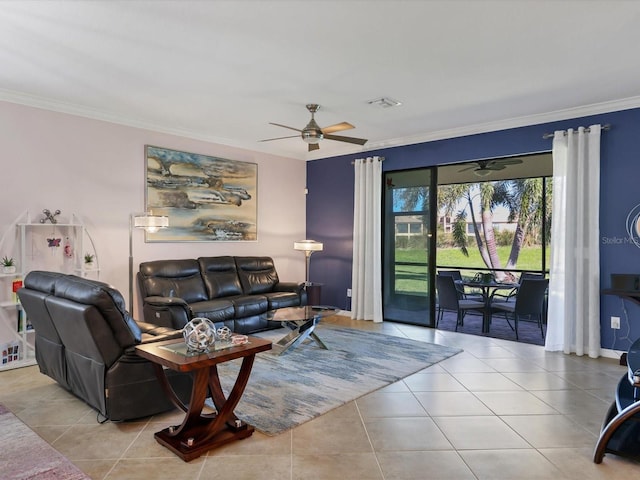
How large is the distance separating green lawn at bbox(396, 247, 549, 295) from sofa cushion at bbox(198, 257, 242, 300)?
238 centimetres

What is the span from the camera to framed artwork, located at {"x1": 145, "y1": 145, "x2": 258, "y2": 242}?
17.8 feet

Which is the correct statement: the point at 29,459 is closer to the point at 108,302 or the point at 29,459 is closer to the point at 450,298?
the point at 108,302

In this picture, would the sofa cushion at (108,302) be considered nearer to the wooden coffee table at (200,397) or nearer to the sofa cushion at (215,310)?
the wooden coffee table at (200,397)

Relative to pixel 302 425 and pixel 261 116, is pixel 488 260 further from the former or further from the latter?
pixel 302 425

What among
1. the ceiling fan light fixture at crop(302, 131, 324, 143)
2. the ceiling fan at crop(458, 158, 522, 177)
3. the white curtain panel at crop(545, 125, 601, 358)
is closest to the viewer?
the ceiling fan light fixture at crop(302, 131, 324, 143)

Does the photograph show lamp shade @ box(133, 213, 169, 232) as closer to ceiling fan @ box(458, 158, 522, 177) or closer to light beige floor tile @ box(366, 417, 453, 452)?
light beige floor tile @ box(366, 417, 453, 452)

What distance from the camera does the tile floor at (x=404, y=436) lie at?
2.31 meters

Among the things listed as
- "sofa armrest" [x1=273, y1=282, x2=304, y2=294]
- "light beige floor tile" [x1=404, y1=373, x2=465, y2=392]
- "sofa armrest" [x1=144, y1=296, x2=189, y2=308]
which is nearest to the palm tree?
"sofa armrest" [x1=273, y1=282, x2=304, y2=294]

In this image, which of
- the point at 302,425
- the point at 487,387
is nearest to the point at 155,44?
the point at 302,425

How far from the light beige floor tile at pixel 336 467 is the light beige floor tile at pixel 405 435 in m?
0.17

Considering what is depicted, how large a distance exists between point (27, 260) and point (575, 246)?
5.71 meters

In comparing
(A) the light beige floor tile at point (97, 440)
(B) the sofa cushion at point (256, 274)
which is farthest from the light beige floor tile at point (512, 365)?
(A) the light beige floor tile at point (97, 440)

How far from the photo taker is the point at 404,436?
2.72 metres

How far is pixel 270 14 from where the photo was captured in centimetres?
268
